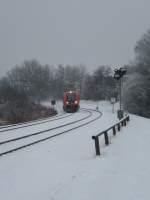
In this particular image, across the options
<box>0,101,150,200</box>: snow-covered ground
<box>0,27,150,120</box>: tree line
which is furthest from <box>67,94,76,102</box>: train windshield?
<box>0,101,150,200</box>: snow-covered ground

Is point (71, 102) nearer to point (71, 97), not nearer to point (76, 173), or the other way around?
point (71, 97)

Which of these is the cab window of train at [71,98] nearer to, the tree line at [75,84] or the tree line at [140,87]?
the tree line at [75,84]

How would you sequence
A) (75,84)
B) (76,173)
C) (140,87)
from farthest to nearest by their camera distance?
(75,84) → (140,87) → (76,173)

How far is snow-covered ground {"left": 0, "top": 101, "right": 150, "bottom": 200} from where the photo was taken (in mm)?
7461

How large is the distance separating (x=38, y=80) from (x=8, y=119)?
94367mm

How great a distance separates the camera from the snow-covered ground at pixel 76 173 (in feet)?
24.5

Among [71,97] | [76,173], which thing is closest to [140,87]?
[71,97]

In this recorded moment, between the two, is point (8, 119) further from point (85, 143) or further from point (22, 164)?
point (22, 164)

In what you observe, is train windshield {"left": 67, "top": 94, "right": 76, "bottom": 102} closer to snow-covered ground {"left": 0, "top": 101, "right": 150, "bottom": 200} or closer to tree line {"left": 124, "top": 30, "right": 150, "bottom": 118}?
tree line {"left": 124, "top": 30, "right": 150, "bottom": 118}

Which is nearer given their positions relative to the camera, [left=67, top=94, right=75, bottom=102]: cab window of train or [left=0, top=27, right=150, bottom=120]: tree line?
[left=0, top=27, right=150, bottom=120]: tree line

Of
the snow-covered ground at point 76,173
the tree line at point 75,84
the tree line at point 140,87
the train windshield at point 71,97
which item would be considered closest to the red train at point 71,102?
the train windshield at point 71,97

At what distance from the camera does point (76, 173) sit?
929 centimetres

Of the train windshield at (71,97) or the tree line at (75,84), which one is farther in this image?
the train windshield at (71,97)

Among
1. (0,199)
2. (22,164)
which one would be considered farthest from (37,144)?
(0,199)
